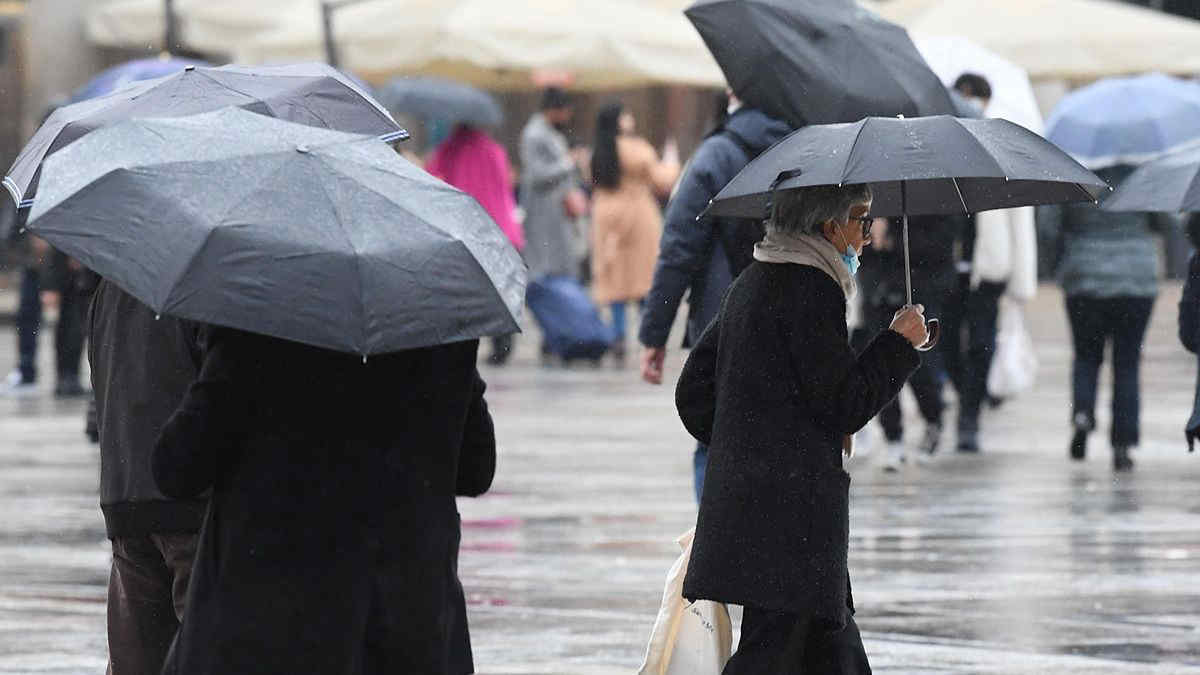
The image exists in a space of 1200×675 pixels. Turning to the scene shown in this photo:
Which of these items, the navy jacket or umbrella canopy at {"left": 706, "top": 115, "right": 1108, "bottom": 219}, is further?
the navy jacket

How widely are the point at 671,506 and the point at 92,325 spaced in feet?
19.9

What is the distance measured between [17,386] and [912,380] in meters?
7.72

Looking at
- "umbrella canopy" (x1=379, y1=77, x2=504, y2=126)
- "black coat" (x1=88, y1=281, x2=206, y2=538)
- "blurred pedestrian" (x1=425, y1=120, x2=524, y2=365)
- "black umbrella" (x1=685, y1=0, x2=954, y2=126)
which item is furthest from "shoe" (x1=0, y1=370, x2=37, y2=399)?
"black coat" (x1=88, y1=281, x2=206, y2=538)

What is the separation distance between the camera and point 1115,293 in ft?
42.7

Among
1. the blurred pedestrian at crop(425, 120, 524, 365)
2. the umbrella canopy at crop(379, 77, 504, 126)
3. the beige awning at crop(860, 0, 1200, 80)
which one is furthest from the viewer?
the beige awning at crop(860, 0, 1200, 80)

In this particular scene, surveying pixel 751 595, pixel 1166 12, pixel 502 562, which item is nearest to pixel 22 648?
pixel 502 562

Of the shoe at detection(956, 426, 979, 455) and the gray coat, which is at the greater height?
the shoe at detection(956, 426, 979, 455)

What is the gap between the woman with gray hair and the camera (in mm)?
5797

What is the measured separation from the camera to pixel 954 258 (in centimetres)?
1298

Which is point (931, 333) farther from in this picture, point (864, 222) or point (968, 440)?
point (968, 440)

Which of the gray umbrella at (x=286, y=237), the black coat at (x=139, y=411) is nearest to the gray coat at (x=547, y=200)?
the black coat at (x=139, y=411)

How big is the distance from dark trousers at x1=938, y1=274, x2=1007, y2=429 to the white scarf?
25.5 ft

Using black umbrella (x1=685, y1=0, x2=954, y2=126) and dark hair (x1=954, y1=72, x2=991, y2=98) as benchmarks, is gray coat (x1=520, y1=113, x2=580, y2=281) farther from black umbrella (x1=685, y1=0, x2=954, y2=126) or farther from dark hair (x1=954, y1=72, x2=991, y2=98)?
black umbrella (x1=685, y1=0, x2=954, y2=126)

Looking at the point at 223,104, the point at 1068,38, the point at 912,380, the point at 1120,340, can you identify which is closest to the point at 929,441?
the point at 912,380
